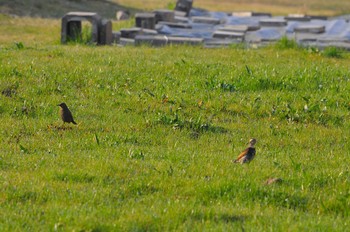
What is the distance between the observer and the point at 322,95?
416 inches

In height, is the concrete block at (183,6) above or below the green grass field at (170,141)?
below

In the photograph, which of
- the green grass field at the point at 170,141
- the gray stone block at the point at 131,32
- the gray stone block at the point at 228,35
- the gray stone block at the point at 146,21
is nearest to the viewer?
the green grass field at the point at 170,141

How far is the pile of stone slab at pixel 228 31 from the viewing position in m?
18.1

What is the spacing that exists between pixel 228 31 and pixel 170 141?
1226 centimetres

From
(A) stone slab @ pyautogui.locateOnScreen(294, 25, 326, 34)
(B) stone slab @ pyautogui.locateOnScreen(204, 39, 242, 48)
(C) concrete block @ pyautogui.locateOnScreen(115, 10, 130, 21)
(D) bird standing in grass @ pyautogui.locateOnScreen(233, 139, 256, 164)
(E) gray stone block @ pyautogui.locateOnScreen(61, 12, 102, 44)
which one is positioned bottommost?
(C) concrete block @ pyautogui.locateOnScreen(115, 10, 130, 21)

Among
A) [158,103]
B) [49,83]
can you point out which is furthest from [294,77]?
[49,83]

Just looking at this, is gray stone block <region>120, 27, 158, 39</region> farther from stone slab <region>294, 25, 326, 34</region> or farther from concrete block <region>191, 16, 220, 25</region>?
stone slab <region>294, 25, 326, 34</region>

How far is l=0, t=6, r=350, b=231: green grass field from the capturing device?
19.7ft

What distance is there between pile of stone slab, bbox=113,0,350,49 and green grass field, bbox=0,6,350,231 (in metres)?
4.06

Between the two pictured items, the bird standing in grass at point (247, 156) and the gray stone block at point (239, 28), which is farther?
the gray stone block at point (239, 28)

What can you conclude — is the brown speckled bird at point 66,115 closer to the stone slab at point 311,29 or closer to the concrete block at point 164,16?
the stone slab at point 311,29

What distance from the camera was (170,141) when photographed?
8.33 m

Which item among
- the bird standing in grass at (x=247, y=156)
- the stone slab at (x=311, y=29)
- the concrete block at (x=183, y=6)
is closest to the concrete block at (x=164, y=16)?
the concrete block at (x=183, y=6)

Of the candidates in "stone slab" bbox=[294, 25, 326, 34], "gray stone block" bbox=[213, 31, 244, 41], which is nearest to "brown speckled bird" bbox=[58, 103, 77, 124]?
"gray stone block" bbox=[213, 31, 244, 41]
